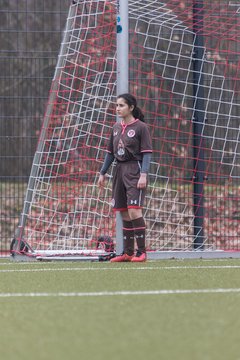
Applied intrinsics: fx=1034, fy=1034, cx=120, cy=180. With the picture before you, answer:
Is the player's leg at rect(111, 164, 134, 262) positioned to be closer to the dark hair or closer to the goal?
the dark hair

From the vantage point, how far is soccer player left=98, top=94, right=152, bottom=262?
9.69 m

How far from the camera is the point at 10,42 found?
12.3 meters

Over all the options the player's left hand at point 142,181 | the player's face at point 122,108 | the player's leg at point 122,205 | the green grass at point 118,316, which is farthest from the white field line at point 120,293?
the player's face at point 122,108

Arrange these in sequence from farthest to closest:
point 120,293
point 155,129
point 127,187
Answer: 1. point 155,129
2. point 127,187
3. point 120,293

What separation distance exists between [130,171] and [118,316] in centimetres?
464

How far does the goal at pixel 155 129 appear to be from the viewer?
11.1 metres

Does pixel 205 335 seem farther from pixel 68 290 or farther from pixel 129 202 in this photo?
pixel 129 202

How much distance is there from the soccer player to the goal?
813 mm

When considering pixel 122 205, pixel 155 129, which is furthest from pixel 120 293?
pixel 155 129

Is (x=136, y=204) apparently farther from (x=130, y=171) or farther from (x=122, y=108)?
(x=122, y=108)

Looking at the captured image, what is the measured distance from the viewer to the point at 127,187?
9.74 metres

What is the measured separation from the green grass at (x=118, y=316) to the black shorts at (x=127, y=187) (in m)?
1.63

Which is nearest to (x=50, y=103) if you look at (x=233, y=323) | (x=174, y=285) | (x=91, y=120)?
(x=91, y=120)

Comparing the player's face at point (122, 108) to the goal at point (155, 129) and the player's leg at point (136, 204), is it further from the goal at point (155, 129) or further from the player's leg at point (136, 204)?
the goal at point (155, 129)
